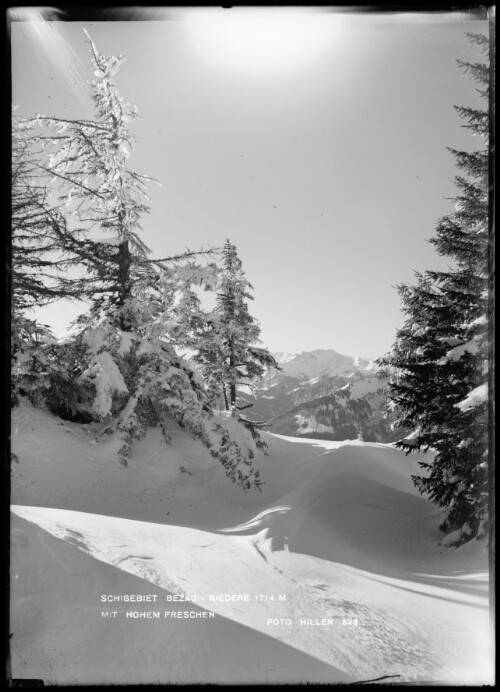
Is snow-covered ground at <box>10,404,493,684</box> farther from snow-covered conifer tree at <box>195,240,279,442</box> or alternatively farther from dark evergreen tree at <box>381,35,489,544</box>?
snow-covered conifer tree at <box>195,240,279,442</box>

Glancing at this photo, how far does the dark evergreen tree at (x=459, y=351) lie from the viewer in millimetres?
3445

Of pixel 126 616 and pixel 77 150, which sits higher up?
pixel 77 150

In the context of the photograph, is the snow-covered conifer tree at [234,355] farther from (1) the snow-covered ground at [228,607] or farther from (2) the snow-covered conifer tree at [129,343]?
(1) the snow-covered ground at [228,607]

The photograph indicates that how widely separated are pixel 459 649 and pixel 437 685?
0.37 m

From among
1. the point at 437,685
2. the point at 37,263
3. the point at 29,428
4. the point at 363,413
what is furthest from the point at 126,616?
the point at 363,413

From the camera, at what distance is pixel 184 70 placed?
380 centimetres

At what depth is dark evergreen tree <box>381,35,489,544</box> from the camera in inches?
136

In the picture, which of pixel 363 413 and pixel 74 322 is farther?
pixel 363 413

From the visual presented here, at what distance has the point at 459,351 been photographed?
5.21 meters

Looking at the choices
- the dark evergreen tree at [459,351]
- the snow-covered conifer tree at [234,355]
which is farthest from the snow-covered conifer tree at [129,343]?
the dark evergreen tree at [459,351]

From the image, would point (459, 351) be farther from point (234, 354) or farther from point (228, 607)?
point (234, 354)

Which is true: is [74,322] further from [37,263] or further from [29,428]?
[37,263]

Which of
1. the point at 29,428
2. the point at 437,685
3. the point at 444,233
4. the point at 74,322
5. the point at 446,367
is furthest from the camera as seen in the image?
the point at 74,322

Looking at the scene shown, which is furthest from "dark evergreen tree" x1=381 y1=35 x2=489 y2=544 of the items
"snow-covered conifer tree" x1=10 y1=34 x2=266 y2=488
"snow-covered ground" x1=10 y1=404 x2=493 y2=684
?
"snow-covered conifer tree" x1=10 y1=34 x2=266 y2=488
